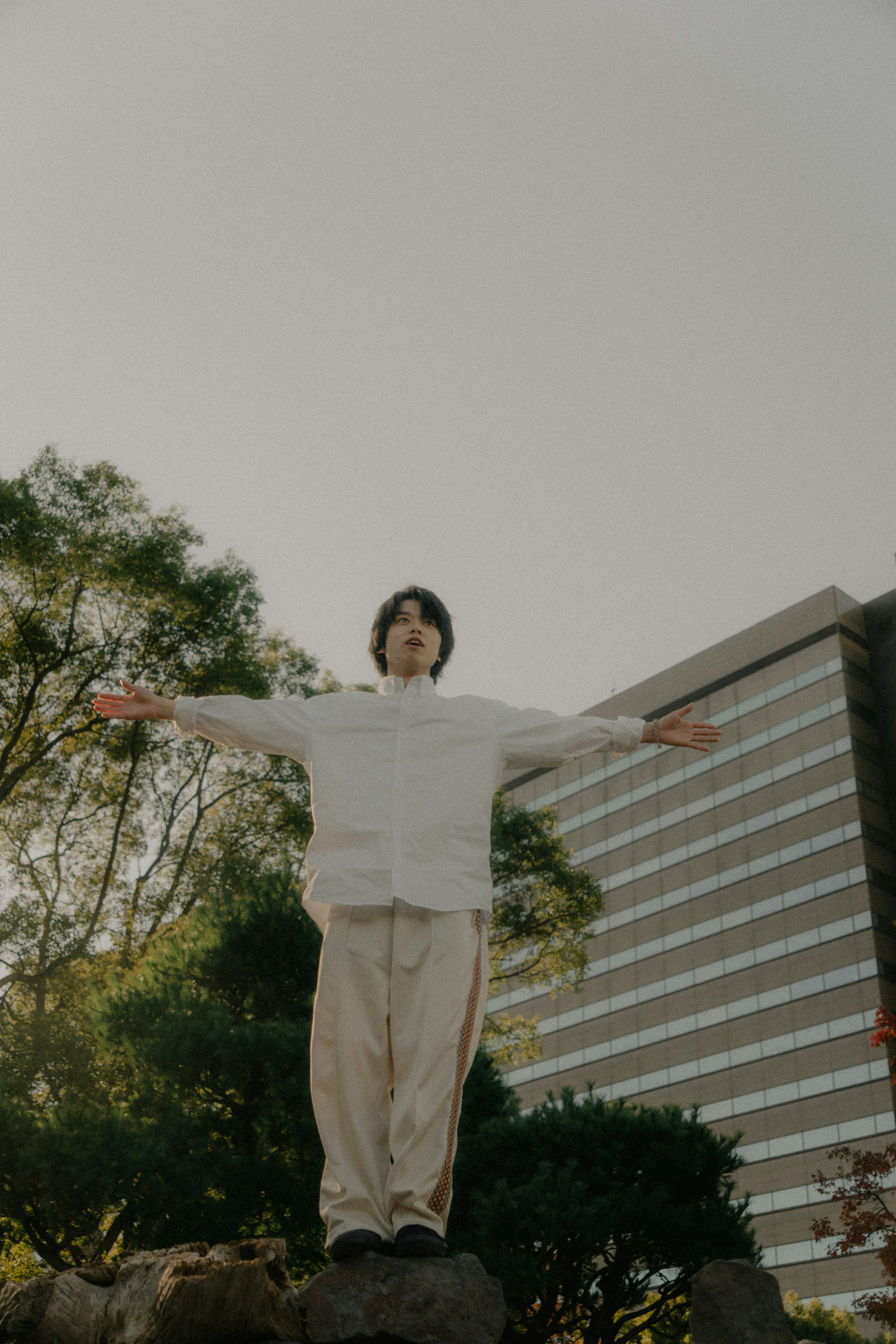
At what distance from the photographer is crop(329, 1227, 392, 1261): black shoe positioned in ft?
9.96

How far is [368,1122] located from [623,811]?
5254 cm

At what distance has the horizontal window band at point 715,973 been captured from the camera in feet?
137

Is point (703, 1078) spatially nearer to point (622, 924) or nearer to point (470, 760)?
point (622, 924)

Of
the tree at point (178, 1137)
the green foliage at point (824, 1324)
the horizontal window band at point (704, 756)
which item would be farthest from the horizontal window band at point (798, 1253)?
the tree at point (178, 1137)

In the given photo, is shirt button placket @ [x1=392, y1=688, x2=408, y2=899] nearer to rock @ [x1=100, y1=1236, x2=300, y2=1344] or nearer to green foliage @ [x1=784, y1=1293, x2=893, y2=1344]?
rock @ [x1=100, y1=1236, x2=300, y2=1344]

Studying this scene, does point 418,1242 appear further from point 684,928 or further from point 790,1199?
point 684,928

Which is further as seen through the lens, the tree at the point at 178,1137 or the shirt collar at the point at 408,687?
the tree at the point at 178,1137

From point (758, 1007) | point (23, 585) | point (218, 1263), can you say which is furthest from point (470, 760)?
point (758, 1007)

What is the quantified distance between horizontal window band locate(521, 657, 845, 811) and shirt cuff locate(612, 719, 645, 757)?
38857 millimetres

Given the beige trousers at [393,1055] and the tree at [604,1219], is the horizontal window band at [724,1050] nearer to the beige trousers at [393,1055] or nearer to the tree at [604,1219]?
the tree at [604,1219]

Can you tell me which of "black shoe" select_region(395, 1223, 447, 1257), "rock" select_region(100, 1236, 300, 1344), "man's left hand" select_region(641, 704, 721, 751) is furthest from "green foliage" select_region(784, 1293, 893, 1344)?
"rock" select_region(100, 1236, 300, 1344)

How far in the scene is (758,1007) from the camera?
43.8 m

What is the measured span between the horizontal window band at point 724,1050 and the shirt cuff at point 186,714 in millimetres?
36533

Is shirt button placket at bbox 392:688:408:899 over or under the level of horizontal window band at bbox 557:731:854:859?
under
